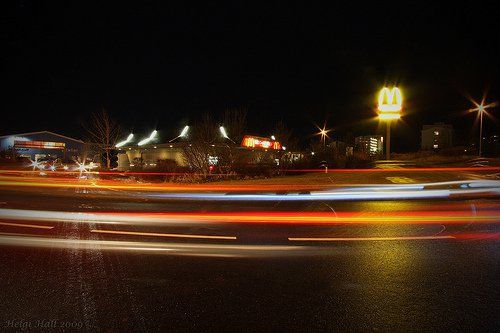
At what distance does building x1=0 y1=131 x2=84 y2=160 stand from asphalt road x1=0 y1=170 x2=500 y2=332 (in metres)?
61.5

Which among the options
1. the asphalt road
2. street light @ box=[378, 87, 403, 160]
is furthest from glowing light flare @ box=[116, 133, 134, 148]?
the asphalt road

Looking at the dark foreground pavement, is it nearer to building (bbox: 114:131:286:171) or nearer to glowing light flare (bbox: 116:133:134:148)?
building (bbox: 114:131:286:171)

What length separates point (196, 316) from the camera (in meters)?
4.36

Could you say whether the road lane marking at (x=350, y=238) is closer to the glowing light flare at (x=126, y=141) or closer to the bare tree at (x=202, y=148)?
the bare tree at (x=202, y=148)

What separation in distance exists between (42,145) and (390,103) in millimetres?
62941

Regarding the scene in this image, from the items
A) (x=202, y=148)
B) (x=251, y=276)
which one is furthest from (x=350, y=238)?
(x=202, y=148)

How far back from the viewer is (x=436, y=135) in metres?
76.4

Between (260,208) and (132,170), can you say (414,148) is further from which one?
(260,208)

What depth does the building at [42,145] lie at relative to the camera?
6575 cm

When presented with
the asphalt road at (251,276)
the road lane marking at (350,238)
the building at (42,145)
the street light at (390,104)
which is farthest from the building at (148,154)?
the road lane marking at (350,238)

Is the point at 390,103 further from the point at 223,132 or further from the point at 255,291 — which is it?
the point at 255,291

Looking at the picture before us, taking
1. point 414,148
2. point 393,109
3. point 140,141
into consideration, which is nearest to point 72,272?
point 393,109

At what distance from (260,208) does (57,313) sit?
9403 mm

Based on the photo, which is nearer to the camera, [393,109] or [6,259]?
[6,259]
